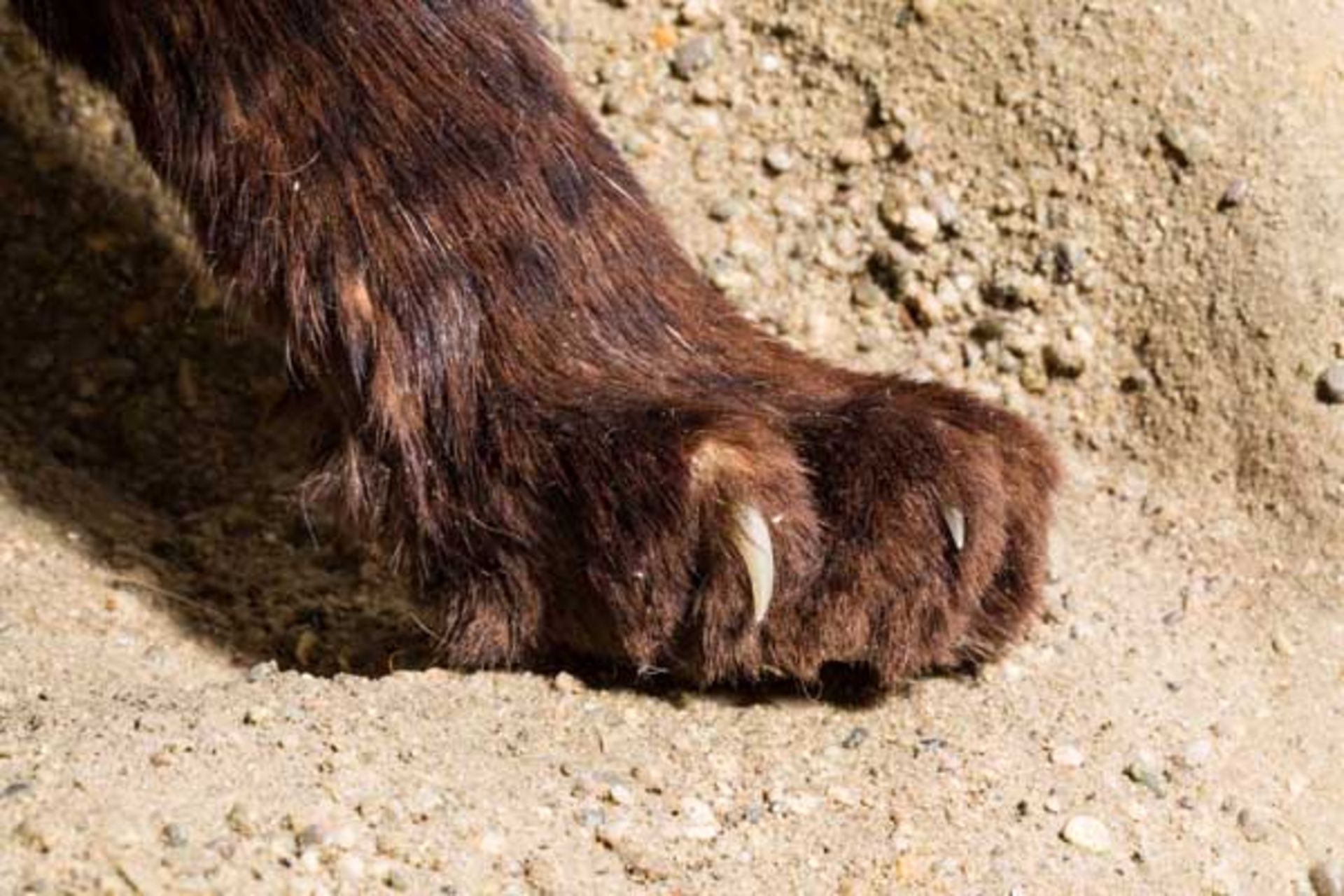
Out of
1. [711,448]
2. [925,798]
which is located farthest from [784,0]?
[925,798]

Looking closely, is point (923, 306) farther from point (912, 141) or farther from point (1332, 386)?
point (1332, 386)

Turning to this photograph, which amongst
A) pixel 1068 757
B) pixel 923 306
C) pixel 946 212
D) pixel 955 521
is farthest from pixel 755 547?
pixel 946 212

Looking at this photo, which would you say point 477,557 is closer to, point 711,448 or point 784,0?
point 711,448

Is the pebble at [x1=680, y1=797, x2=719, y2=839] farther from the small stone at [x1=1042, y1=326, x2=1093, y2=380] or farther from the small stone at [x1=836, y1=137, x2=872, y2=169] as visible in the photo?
the small stone at [x1=836, y1=137, x2=872, y2=169]

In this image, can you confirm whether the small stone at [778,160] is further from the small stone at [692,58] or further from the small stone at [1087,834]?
the small stone at [1087,834]

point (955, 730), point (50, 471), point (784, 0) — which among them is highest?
point (784, 0)

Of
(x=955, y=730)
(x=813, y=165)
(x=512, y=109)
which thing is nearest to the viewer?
(x=955, y=730)
